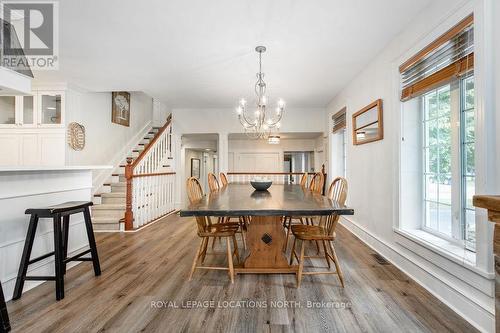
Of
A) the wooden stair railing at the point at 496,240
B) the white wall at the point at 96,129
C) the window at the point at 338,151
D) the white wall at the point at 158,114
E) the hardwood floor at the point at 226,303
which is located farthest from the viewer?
the white wall at the point at 158,114

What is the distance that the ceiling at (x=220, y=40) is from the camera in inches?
85.7

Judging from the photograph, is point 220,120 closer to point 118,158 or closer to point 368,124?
point 118,158

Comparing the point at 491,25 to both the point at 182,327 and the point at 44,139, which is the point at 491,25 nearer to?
the point at 182,327

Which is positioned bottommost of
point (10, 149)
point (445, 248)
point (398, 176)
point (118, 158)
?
point (445, 248)

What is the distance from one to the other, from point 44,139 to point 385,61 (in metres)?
5.44

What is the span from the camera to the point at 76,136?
4.51m

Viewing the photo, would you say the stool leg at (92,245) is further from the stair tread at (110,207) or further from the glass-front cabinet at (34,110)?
the glass-front cabinet at (34,110)

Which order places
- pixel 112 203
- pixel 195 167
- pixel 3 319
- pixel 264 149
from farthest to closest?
pixel 195 167 < pixel 264 149 < pixel 112 203 < pixel 3 319

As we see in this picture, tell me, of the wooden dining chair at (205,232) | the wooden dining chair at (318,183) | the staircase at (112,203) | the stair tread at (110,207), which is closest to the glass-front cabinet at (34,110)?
the staircase at (112,203)

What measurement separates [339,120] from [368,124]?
4.95 feet

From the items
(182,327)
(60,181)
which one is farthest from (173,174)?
(182,327)

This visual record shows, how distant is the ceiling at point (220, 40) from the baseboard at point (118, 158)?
5.76 feet

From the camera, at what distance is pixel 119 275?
235cm

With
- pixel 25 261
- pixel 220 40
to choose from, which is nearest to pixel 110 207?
pixel 25 261
